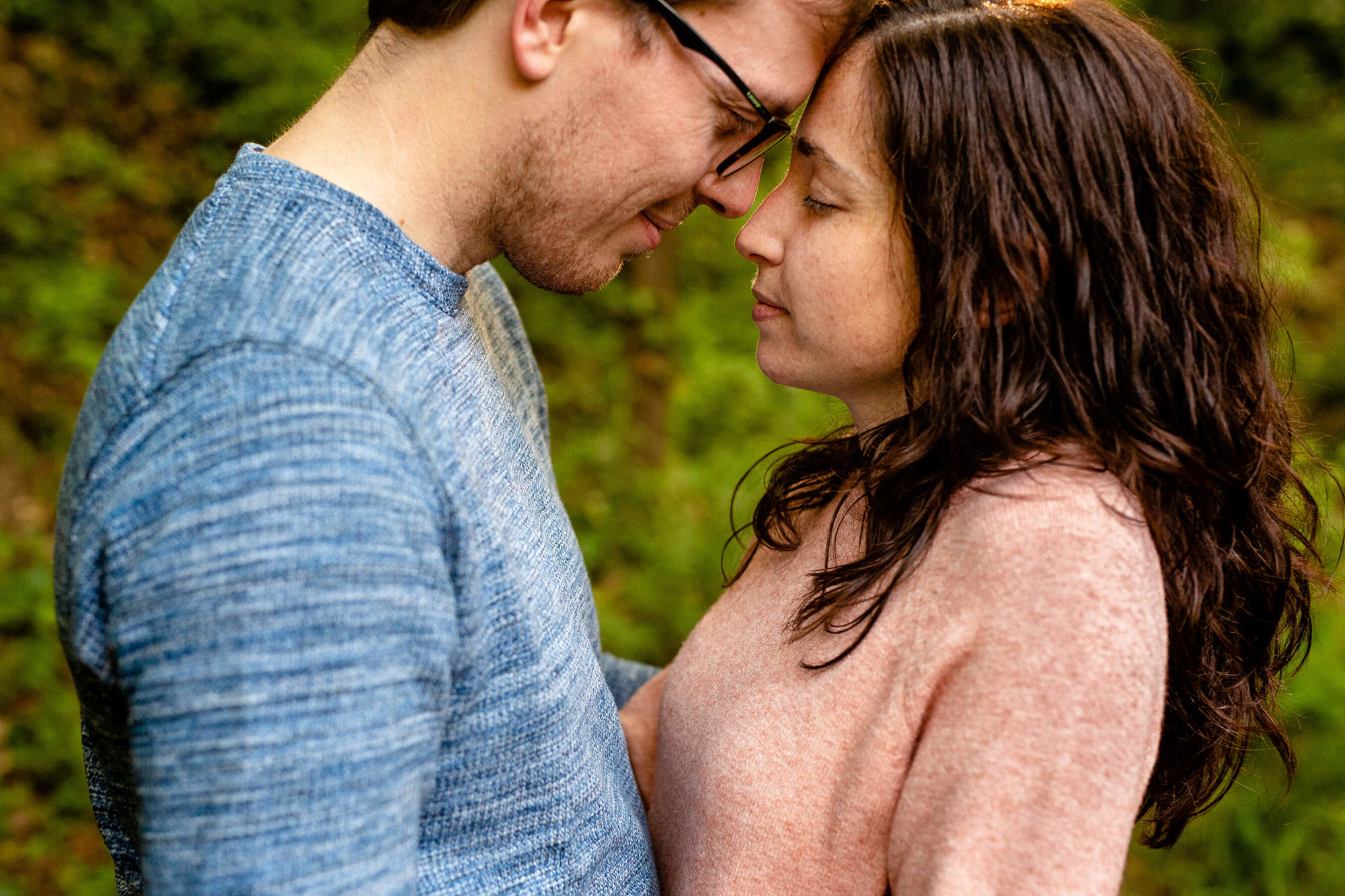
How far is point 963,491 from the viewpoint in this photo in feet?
4.73

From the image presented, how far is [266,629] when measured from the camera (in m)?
1.01

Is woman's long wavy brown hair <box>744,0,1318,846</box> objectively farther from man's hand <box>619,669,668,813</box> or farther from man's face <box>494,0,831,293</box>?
man's hand <box>619,669,668,813</box>

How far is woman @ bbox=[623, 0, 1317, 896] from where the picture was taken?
1.26 metres

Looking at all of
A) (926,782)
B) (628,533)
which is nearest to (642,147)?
(926,782)

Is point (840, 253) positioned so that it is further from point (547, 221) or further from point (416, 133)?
point (416, 133)

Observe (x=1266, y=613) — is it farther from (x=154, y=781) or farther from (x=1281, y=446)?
(x=154, y=781)

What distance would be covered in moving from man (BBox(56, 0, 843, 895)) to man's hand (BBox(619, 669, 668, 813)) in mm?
218

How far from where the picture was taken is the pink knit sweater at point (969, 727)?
1.24m

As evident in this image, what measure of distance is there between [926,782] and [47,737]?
3491 millimetres

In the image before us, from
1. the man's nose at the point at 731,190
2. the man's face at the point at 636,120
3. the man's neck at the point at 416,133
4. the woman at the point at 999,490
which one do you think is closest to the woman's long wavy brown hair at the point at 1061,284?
the woman at the point at 999,490

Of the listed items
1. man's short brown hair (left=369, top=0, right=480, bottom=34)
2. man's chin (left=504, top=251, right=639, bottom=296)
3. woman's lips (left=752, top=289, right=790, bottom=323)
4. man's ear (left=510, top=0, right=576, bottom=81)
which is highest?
man's short brown hair (left=369, top=0, right=480, bottom=34)

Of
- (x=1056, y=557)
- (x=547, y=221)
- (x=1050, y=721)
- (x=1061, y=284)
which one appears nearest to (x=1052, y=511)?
(x=1056, y=557)

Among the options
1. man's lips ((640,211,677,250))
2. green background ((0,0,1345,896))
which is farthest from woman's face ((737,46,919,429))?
green background ((0,0,1345,896))

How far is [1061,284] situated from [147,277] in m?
5.19
